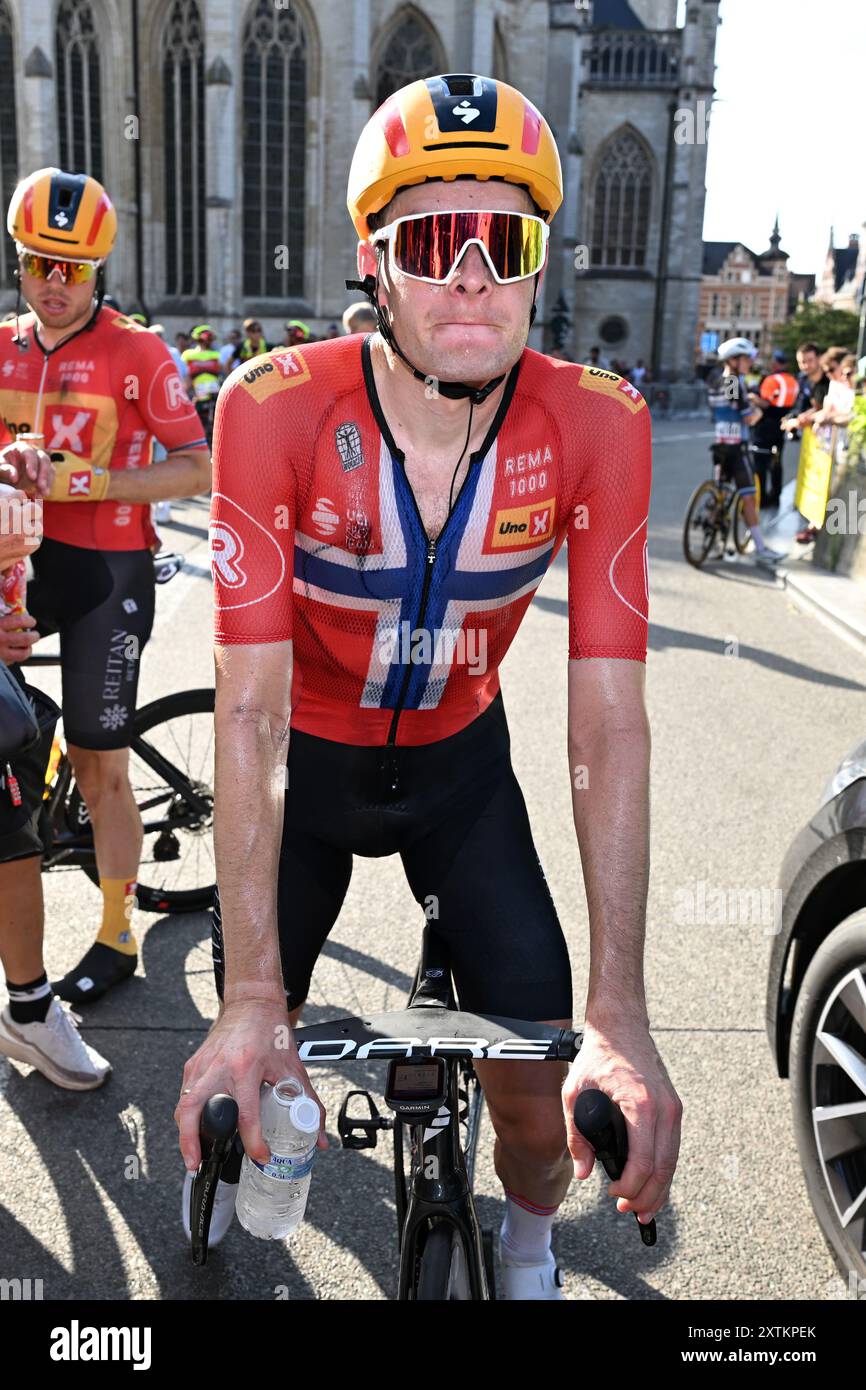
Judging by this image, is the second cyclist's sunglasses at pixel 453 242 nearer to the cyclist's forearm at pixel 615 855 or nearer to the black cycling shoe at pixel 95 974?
the cyclist's forearm at pixel 615 855

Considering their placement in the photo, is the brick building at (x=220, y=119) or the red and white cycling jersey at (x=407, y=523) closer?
the red and white cycling jersey at (x=407, y=523)

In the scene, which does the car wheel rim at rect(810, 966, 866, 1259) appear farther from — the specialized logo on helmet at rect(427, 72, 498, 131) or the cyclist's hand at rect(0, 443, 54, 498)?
the cyclist's hand at rect(0, 443, 54, 498)

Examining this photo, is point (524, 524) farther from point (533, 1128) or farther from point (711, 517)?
point (711, 517)

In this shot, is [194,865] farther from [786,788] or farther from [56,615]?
[786,788]

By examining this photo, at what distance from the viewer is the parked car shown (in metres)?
Result: 2.73

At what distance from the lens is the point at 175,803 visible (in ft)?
16.0

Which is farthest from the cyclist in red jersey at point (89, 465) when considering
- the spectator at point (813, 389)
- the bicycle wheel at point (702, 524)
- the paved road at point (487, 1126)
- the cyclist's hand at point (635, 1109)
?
the spectator at point (813, 389)

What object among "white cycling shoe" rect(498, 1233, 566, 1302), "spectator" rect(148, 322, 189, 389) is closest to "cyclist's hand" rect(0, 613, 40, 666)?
"spectator" rect(148, 322, 189, 389)

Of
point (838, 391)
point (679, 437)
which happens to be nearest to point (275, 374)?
point (838, 391)

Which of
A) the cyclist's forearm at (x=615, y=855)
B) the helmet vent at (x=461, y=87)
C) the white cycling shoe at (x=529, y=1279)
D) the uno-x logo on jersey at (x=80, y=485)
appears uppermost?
the helmet vent at (x=461, y=87)

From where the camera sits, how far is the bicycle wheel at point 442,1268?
1896mm

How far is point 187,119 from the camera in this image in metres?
37.5

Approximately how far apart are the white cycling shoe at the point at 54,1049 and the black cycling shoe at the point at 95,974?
427mm
